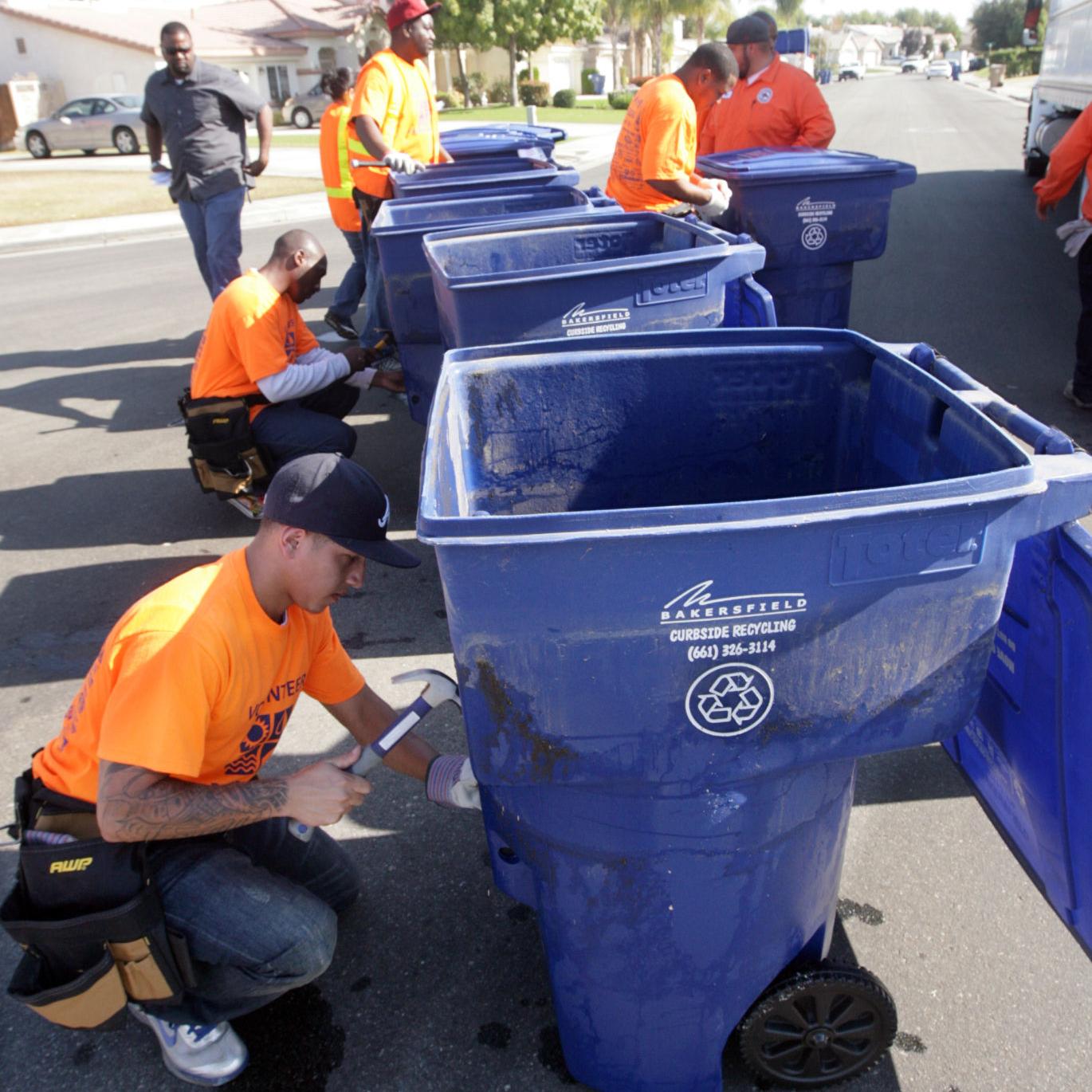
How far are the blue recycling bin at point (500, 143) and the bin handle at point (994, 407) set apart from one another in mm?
6828

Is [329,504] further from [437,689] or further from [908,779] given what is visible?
[908,779]

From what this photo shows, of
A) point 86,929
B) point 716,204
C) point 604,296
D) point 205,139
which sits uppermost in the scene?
point 205,139

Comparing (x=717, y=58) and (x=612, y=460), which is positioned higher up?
(x=717, y=58)

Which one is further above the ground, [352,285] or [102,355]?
[352,285]

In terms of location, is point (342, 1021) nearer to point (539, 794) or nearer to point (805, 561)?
point (539, 794)

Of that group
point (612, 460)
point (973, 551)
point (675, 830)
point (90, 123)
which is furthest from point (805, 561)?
point (90, 123)

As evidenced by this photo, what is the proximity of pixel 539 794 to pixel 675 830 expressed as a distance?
0.23m

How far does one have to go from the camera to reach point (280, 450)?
14.8 ft

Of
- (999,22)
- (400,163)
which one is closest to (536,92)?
(400,163)

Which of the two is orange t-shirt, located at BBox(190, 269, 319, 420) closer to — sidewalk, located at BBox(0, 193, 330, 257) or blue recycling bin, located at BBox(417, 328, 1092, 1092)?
blue recycling bin, located at BBox(417, 328, 1092, 1092)

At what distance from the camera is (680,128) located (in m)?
4.77

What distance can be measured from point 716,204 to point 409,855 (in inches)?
135

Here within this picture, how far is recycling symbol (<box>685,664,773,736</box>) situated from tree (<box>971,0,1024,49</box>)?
322 ft

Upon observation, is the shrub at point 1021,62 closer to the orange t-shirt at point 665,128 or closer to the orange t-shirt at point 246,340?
the orange t-shirt at point 665,128
